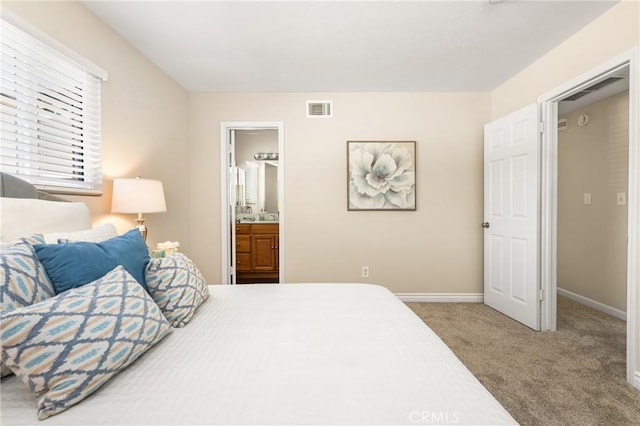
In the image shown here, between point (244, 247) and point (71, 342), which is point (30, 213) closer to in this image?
point (71, 342)

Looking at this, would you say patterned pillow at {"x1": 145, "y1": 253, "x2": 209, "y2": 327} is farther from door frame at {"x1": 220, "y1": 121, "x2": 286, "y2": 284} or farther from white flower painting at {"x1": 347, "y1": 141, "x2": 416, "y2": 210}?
white flower painting at {"x1": 347, "y1": 141, "x2": 416, "y2": 210}

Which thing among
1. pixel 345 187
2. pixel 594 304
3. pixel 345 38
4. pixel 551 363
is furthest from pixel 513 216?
pixel 345 38

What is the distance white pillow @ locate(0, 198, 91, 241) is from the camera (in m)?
1.13

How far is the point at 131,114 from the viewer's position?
2.34m

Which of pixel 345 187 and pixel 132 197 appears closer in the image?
pixel 132 197

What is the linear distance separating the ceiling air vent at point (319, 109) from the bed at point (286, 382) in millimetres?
2661

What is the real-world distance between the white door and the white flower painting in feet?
2.73

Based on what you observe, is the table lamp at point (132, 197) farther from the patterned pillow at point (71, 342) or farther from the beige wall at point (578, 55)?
the beige wall at point (578, 55)

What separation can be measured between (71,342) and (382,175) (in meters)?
3.06

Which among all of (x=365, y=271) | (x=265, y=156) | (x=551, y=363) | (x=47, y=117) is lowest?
(x=551, y=363)

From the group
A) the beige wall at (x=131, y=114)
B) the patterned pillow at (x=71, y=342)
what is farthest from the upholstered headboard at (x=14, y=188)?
the patterned pillow at (x=71, y=342)

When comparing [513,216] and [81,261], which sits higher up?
[513,216]

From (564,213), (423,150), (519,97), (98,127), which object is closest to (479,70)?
(519,97)

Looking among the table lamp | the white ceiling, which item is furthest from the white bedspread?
the white ceiling
